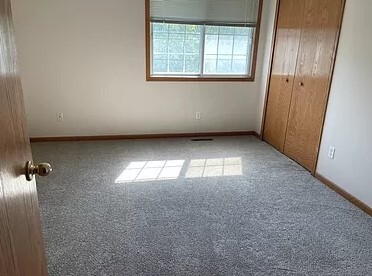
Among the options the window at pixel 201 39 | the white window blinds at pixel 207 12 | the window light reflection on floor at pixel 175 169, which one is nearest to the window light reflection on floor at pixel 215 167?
the window light reflection on floor at pixel 175 169

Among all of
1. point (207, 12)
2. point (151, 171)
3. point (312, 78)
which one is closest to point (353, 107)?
point (312, 78)

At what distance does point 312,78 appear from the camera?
3.09 metres

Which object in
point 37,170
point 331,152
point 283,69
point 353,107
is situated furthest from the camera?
point 283,69

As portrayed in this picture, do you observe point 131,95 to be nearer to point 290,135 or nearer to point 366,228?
point 290,135

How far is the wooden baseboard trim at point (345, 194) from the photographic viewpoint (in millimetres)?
2441

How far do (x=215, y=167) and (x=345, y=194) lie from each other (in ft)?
4.13

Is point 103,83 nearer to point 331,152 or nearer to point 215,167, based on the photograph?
point 215,167

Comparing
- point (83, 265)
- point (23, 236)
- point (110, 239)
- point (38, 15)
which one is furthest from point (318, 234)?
point (38, 15)

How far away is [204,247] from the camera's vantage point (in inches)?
77.1

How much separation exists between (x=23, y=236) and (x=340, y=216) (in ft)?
7.54

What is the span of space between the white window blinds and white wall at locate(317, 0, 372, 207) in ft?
4.83

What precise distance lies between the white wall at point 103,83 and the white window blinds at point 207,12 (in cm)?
18

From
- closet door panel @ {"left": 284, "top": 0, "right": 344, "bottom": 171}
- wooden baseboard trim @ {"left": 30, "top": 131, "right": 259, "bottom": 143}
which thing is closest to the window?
wooden baseboard trim @ {"left": 30, "top": 131, "right": 259, "bottom": 143}

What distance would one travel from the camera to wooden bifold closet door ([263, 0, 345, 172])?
2.87 meters
